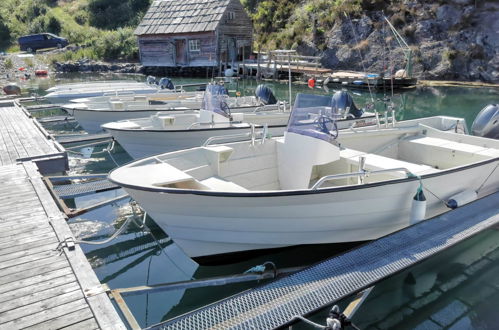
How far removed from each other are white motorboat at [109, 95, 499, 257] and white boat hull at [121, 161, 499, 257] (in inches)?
0.6

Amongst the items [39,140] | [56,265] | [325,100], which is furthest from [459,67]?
[56,265]

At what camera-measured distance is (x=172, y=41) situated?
36.3m

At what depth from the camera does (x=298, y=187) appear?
6848mm

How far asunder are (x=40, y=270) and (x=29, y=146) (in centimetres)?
607

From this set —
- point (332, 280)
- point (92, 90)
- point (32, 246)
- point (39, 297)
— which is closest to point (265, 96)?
point (92, 90)

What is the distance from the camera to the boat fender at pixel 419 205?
19.1 feet

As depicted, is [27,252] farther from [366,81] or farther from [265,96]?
[366,81]

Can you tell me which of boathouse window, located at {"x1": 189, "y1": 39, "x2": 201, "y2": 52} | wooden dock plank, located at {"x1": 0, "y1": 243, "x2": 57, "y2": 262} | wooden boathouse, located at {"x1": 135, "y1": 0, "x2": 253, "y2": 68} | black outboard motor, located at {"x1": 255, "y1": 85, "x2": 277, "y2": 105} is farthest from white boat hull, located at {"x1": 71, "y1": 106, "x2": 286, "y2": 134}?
boathouse window, located at {"x1": 189, "y1": 39, "x2": 201, "y2": 52}

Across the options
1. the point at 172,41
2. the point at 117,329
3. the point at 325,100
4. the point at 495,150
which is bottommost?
the point at 117,329

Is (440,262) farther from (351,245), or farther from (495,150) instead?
(495,150)

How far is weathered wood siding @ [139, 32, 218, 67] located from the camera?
3516cm

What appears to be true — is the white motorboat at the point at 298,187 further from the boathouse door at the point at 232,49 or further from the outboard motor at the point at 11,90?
the boathouse door at the point at 232,49

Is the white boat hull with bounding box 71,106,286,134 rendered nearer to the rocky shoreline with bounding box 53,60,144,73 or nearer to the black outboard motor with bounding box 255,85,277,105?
the black outboard motor with bounding box 255,85,277,105

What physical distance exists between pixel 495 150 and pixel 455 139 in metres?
0.90
